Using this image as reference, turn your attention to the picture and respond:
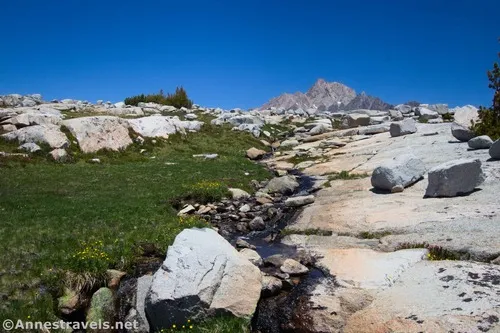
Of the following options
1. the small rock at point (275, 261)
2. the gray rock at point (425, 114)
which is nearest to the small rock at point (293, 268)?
the small rock at point (275, 261)

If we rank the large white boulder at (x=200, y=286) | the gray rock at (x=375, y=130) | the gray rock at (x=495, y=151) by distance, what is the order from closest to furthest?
the large white boulder at (x=200, y=286)
the gray rock at (x=495, y=151)
the gray rock at (x=375, y=130)

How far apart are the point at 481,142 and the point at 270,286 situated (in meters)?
28.1

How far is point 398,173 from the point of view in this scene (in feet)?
89.6

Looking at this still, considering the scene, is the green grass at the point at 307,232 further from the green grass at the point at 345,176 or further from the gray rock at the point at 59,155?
the gray rock at the point at 59,155

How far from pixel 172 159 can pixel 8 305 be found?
33.3m

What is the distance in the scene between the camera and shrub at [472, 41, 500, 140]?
36938mm

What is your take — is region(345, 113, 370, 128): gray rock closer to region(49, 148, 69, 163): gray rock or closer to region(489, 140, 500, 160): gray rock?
region(489, 140, 500, 160): gray rock

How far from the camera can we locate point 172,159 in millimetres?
46500

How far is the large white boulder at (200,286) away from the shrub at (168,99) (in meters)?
87.6

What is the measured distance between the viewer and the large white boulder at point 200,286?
498 inches

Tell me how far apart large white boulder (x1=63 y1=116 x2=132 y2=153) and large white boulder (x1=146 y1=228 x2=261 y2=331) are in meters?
35.3

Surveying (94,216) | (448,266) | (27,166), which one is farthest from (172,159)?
(448,266)

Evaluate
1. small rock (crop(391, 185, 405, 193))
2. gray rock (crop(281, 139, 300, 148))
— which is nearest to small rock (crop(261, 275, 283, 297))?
small rock (crop(391, 185, 405, 193))

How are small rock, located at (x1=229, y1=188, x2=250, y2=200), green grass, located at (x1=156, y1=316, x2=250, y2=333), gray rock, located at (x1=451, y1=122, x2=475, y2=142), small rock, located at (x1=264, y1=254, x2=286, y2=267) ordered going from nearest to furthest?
green grass, located at (x1=156, y1=316, x2=250, y2=333) < small rock, located at (x1=264, y1=254, x2=286, y2=267) < small rock, located at (x1=229, y1=188, x2=250, y2=200) < gray rock, located at (x1=451, y1=122, x2=475, y2=142)
